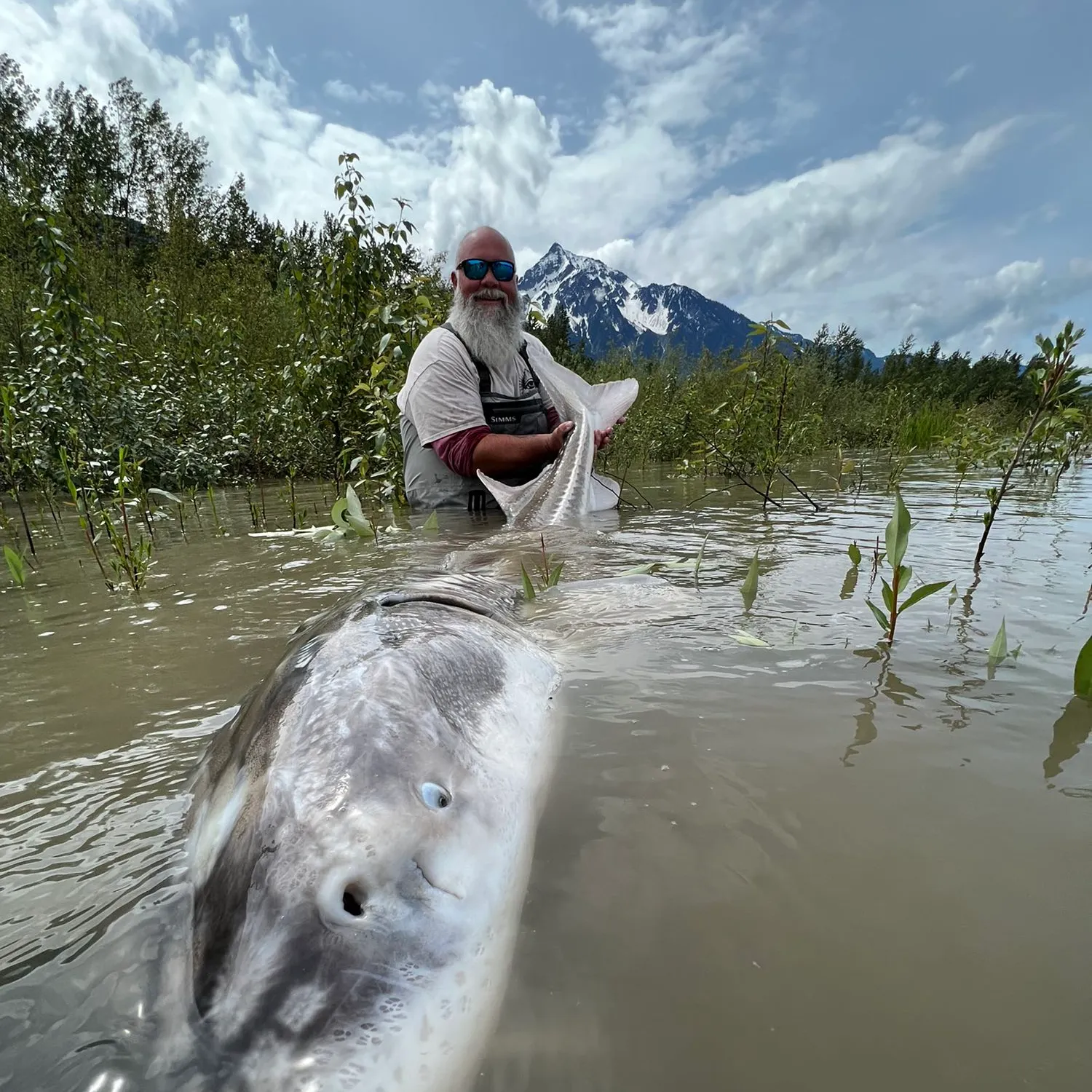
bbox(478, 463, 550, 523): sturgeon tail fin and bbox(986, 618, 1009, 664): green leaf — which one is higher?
bbox(478, 463, 550, 523): sturgeon tail fin

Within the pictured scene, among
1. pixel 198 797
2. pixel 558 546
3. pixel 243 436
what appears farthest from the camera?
pixel 243 436

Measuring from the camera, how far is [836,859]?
989 millimetres

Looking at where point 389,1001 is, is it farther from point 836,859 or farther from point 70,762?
point 70,762

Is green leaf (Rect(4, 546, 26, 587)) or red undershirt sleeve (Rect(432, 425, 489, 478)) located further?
red undershirt sleeve (Rect(432, 425, 489, 478))

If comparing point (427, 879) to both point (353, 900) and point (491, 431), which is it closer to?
point (353, 900)

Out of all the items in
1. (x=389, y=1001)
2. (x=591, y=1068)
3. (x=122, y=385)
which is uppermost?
(x=122, y=385)

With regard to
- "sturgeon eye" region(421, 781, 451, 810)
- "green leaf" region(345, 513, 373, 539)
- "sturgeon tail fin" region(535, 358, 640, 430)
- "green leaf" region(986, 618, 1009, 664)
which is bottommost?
"green leaf" region(986, 618, 1009, 664)

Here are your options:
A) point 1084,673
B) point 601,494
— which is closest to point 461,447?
point 601,494

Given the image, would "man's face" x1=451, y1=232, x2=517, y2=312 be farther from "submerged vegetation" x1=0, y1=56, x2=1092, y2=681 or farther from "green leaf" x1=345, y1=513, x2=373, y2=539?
"green leaf" x1=345, y1=513, x2=373, y2=539

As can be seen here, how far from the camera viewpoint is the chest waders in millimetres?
5066

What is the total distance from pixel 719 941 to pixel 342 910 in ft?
1.64

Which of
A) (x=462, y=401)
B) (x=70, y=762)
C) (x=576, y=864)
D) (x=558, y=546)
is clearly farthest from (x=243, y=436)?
(x=576, y=864)

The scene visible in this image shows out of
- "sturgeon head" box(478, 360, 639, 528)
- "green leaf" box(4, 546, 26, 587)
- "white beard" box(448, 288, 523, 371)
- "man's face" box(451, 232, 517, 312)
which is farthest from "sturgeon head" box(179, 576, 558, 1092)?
"man's face" box(451, 232, 517, 312)

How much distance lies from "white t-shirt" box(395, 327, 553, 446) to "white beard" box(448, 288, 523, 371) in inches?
8.9
